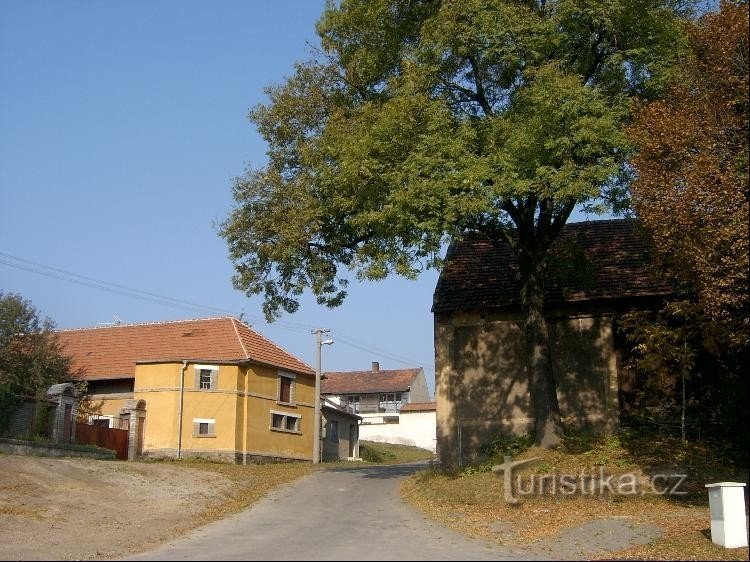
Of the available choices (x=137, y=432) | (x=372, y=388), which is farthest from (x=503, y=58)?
(x=372, y=388)

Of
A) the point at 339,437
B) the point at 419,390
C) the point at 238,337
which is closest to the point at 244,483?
the point at 238,337

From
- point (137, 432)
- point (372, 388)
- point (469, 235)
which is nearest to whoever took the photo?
point (469, 235)

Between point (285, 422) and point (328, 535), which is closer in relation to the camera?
point (328, 535)

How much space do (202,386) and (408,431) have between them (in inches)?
1276

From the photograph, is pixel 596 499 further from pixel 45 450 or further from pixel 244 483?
pixel 45 450

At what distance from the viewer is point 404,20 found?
20.5 m

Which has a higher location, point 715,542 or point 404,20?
point 404,20

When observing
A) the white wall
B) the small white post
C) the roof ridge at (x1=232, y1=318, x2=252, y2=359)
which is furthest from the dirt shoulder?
the white wall

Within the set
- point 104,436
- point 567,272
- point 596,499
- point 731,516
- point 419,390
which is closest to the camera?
point 731,516

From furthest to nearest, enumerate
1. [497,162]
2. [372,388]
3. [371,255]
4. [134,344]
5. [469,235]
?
[372,388] < [134,344] < [469,235] < [371,255] < [497,162]

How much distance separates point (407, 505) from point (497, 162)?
785 cm

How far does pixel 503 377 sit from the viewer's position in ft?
83.2

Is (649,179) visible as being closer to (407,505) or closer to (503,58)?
(503,58)

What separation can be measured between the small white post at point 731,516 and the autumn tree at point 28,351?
1080 inches
